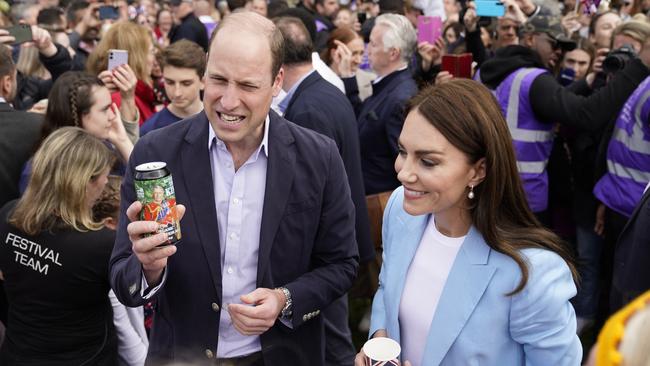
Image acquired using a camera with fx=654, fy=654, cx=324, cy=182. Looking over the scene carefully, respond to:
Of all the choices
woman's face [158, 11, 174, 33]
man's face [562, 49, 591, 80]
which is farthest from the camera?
woman's face [158, 11, 174, 33]

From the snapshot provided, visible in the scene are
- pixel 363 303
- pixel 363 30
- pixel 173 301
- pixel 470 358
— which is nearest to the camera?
pixel 470 358

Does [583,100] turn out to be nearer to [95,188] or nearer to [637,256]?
[637,256]

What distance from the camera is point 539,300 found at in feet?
6.15

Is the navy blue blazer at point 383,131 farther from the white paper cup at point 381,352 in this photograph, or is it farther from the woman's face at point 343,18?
the woman's face at point 343,18

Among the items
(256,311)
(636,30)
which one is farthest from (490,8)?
(256,311)

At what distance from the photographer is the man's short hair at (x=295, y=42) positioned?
156 inches

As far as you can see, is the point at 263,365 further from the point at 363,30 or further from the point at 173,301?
the point at 363,30

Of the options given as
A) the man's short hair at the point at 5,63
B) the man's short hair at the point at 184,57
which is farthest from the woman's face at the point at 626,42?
the man's short hair at the point at 5,63

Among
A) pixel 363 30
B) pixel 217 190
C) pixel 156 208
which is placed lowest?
pixel 363 30

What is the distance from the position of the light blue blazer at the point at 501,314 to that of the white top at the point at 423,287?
0.19 ft

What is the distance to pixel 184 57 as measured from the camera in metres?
4.52

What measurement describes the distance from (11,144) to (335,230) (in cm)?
226

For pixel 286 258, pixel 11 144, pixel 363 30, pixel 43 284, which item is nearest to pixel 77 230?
pixel 43 284

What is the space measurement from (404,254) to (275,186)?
0.50 m
